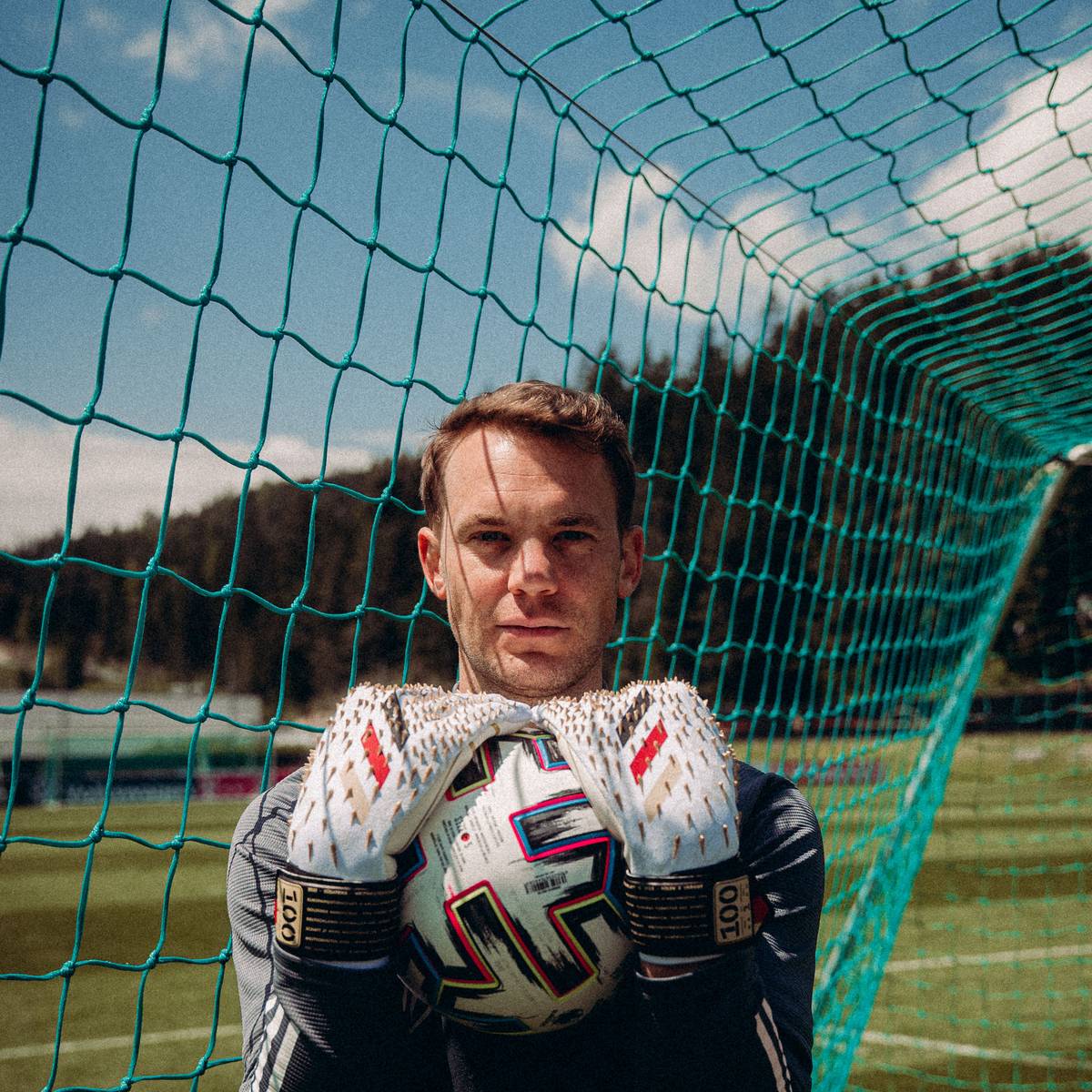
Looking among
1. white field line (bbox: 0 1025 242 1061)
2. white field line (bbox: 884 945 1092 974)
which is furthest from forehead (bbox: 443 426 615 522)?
white field line (bbox: 884 945 1092 974)

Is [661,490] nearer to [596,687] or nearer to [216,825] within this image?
[216,825]

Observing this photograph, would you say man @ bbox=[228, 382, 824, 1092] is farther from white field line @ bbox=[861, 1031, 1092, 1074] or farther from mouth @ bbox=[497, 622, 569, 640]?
white field line @ bbox=[861, 1031, 1092, 1074]

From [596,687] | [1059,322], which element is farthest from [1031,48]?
[596,687]

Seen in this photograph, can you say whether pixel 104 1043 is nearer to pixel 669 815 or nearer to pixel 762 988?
pixel 762 988

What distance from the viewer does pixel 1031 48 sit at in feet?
8.43

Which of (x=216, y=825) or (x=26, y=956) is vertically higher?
(x=26, y=956)

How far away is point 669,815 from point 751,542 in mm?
4001

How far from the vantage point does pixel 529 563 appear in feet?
4.68

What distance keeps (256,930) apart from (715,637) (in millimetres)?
16899

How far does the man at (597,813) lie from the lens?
1.04 meters

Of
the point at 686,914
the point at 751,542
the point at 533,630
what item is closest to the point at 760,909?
the point at 686,914

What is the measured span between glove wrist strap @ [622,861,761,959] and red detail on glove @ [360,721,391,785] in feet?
0.89

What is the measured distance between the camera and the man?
1.04 m

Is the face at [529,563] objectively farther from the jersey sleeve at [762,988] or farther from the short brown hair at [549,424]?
the jersey sleeve at [762,988]
